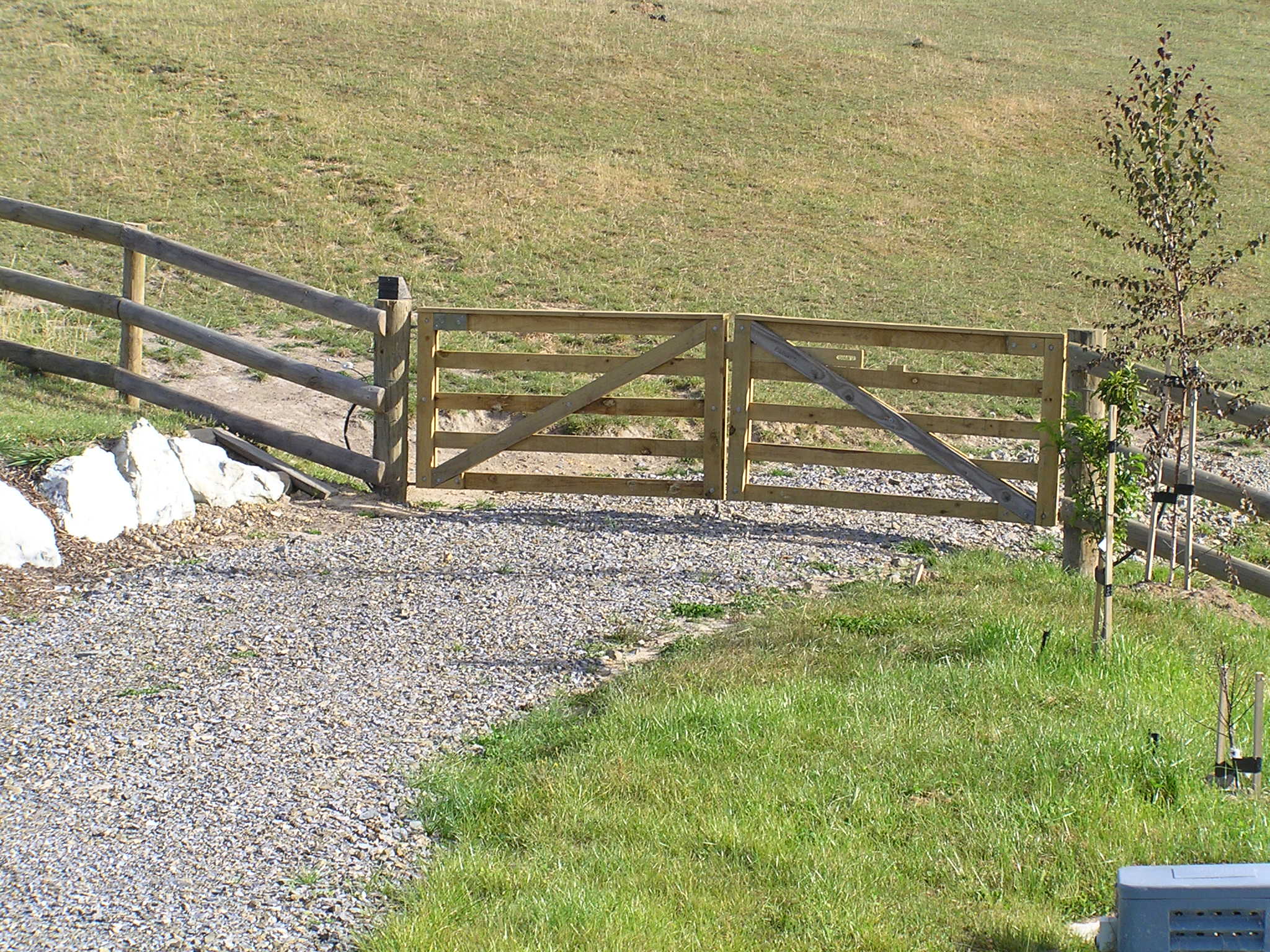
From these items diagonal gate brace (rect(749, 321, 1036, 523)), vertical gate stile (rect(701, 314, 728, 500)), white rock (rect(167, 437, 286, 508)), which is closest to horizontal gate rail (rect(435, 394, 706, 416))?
vertical gate stile (rect(701, 314, 728, 500))

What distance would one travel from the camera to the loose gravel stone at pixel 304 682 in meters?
4.07

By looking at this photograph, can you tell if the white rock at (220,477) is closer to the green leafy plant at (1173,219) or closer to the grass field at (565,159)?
the grass field at (565,159)

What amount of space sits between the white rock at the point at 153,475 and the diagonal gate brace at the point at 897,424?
14.0ft

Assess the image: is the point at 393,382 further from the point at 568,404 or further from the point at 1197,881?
Result: the point at 1197,881

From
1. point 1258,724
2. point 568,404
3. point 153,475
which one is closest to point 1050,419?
point 568,404

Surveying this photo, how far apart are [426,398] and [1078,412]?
16.0ft

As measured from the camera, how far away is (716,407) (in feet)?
32.3

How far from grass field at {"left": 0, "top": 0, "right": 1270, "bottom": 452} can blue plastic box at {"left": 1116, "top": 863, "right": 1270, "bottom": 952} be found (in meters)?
8.77

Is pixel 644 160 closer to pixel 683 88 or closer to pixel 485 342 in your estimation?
pixel 683 88

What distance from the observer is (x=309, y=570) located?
7.93 meters

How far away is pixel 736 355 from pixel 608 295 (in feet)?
28.3

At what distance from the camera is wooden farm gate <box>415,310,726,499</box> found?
32.2 ft

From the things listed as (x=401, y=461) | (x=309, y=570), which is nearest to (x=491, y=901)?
(x=309, y=570)

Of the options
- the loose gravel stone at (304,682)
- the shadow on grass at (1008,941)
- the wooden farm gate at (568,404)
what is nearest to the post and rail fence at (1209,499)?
the loose gravel stone at (304,682)
